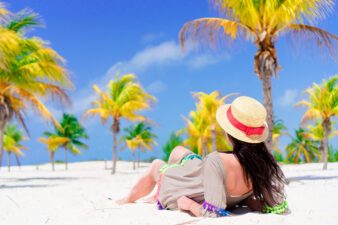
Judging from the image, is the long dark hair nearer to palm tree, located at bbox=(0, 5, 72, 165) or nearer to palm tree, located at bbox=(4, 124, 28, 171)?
palm tree, located at bbox=(0, 5, 72, 165)

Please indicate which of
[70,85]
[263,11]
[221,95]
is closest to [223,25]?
[263,11]

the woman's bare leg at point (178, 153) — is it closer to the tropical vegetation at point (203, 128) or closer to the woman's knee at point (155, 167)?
the woman's knee at point (155, 167)

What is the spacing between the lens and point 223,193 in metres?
2.72

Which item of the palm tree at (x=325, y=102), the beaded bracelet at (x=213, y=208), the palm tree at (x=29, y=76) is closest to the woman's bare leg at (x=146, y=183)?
the beaded bracelet at (x=213, y=208)

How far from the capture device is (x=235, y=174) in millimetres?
2775

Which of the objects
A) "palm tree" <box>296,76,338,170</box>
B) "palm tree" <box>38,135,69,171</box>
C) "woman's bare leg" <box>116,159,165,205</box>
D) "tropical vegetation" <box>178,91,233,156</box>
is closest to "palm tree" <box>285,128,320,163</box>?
"tropical vegetation" <box>178,91,233,156</box>

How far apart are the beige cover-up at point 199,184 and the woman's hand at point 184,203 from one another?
56 millimetres

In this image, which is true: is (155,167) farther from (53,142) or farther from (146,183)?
(53,142)

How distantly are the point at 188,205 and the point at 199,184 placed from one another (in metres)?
0.22

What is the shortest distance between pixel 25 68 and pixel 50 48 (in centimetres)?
137

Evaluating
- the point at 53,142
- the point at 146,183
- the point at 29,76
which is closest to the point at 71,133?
the point at 53,142

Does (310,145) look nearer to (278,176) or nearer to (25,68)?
(25,68)

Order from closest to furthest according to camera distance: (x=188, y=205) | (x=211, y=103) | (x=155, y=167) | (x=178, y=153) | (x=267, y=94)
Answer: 1. (x=188, y=205)
2. (x=178, y=153)
3. (x=155, y=167)
4. (x=267, y=94)
5. (x=211, y=103)

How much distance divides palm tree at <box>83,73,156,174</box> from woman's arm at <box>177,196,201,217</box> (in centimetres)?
1598
